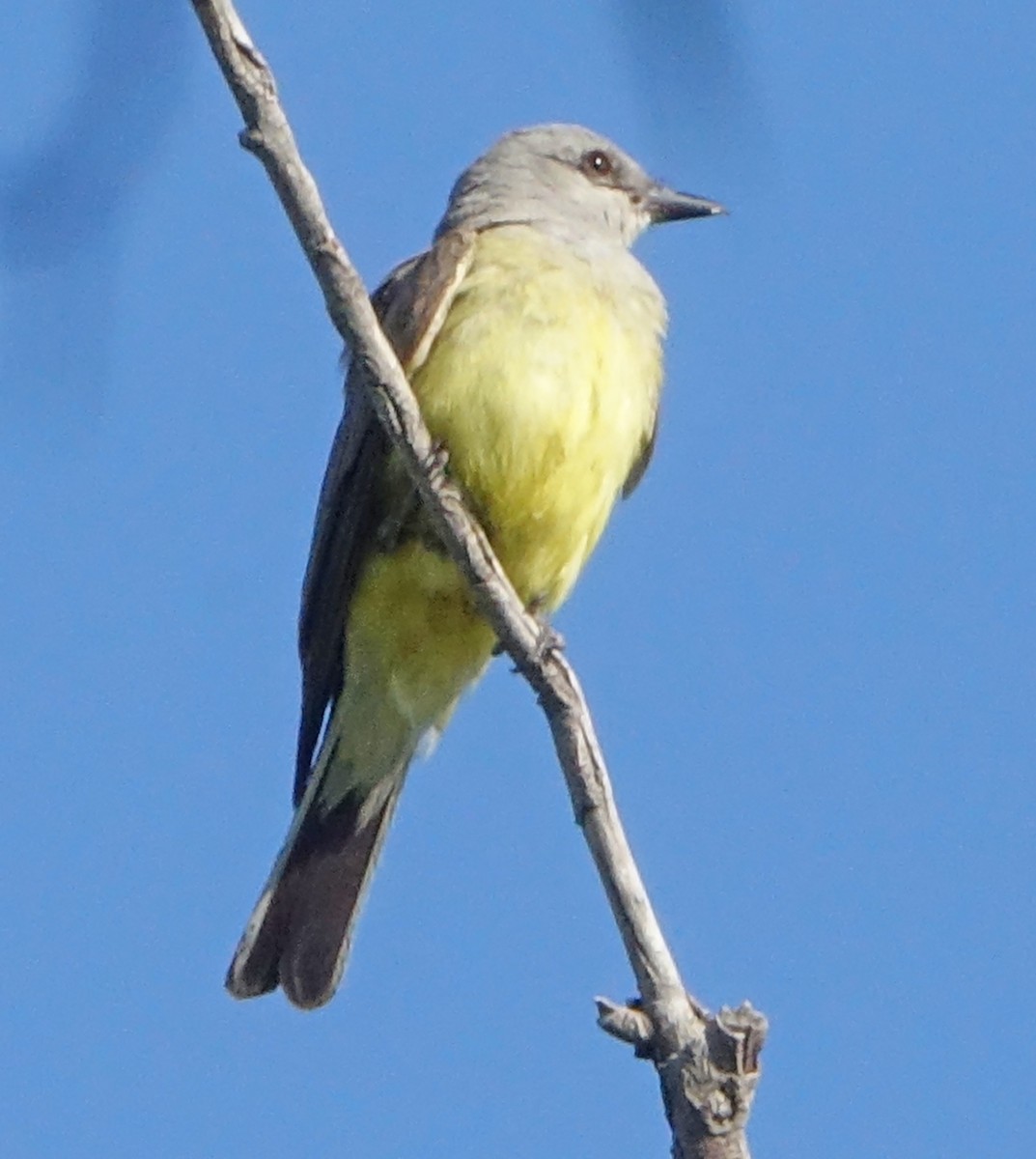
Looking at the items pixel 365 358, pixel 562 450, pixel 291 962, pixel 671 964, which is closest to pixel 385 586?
pixel 562 450

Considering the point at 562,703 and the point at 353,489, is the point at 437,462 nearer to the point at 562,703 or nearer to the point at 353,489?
the point at 562,703

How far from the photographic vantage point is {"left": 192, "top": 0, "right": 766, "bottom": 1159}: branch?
13.5 ft

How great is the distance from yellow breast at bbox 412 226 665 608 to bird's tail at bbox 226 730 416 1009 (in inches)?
30.9

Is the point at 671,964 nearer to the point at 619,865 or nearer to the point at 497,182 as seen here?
the point at 619,865

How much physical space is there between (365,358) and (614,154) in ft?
10.7

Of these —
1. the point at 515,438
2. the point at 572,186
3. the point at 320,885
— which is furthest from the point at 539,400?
the point at 572,186

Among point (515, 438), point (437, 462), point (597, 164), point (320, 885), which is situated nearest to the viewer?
point (437, 462)

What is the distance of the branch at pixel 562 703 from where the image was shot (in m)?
4.10

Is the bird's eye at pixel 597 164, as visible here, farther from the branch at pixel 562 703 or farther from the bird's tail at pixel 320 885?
the branch at pixel 562 703

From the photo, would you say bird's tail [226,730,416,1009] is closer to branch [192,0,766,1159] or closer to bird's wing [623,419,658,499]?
bird's wing [623,419,658,499]

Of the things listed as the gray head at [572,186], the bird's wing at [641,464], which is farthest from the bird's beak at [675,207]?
the bird's wing at [641,464]

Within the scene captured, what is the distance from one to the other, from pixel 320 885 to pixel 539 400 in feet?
5.00

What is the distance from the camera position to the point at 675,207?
7617mm

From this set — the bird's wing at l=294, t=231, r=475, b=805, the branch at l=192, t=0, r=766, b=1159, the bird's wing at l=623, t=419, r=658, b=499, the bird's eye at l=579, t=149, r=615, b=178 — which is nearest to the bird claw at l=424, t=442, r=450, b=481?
the branch at l=192, t=0, r=766, b=1159
